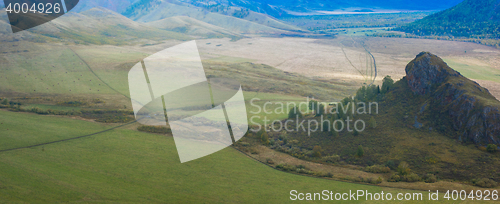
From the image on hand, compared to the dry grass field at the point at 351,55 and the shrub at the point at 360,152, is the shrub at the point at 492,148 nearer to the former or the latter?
the shrub at the point at 360,152

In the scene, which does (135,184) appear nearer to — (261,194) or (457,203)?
(261,194)

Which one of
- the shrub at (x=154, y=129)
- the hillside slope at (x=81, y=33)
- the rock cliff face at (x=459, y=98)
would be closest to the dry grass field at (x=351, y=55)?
the hillside slope at (x=81, y=33)

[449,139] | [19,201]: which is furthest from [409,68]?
[19,201]

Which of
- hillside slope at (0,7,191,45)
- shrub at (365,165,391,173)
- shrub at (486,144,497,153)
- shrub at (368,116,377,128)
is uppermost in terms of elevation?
hillside slope at (0,7,191,45)

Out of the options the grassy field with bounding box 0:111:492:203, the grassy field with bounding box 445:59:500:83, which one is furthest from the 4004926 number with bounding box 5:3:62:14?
the grassy field with bounding box 445:59:500:83

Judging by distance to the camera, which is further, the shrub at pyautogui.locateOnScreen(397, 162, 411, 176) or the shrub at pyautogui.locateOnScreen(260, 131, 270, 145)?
the shrub at pyautogui.locateOnScreen(260, 131, 270, 145)

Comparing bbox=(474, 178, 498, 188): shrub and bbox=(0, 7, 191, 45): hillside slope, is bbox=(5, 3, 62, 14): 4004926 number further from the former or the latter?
bbox=(474, 178, 498, 188): shrub
